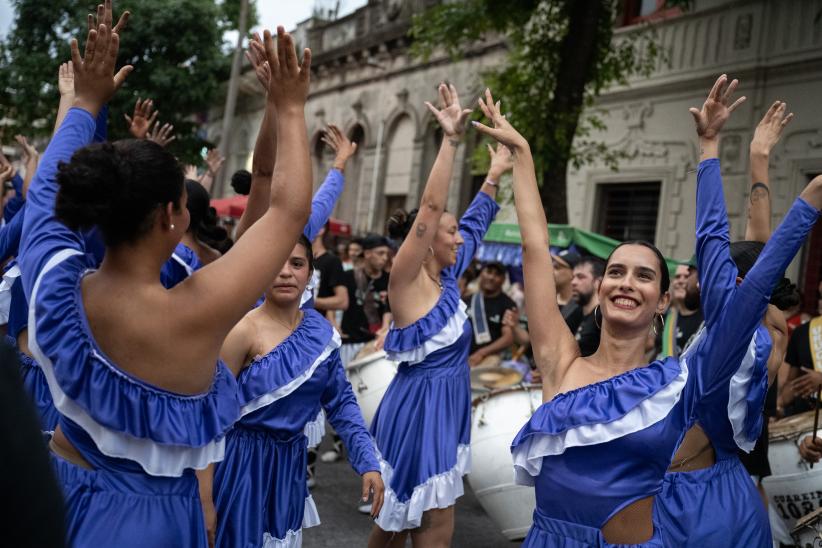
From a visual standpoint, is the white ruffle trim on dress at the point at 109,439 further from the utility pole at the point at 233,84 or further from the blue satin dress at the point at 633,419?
the utility pole at the point at 233,84

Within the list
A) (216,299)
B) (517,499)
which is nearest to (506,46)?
(517,499)

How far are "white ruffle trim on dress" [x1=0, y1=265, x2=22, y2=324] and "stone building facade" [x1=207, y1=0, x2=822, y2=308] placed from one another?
11060mm

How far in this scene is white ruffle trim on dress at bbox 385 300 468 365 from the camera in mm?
4742

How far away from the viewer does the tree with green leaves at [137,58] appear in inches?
944

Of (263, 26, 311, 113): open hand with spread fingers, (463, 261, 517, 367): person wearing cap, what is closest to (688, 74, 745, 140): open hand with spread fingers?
(263, 26, 311, 113): open hand with spread fingers

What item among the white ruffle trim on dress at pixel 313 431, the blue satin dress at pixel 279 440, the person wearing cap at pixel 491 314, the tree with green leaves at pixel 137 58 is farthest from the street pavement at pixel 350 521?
the tree with green leaves at pixel 137 58

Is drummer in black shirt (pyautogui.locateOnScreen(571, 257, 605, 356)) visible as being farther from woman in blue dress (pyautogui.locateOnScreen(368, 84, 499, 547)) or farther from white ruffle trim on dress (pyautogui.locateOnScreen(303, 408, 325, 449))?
white ruffle trim on dress (pyautogui.locateOnScreen(303, 408, 325, 449))

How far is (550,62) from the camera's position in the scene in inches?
525

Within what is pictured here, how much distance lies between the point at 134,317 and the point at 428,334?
9.01 ft

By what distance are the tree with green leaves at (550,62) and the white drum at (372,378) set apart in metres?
6.39

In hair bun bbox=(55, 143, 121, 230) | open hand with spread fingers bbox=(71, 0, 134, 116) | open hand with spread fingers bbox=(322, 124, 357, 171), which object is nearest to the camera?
hair bun bbox=(55, 143, 121, 230)

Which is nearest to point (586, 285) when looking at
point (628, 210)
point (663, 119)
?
point (663, 119)

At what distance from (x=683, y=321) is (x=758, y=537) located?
3.01 m

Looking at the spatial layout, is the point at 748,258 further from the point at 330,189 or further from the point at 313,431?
the point at 330,189
